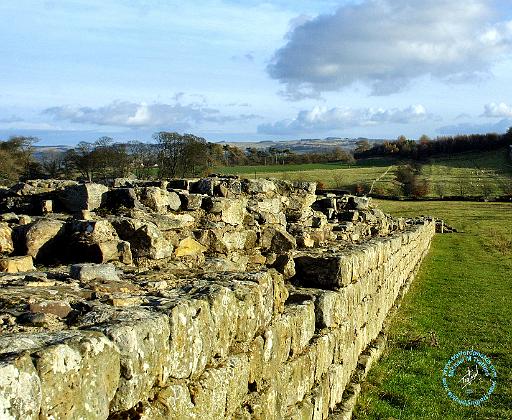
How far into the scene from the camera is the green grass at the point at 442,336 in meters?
7.80

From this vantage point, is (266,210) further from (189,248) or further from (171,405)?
(171,405)

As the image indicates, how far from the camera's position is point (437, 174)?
287 ft

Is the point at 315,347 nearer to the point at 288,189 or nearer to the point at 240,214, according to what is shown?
the point at 240,214

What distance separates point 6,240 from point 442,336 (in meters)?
9.28

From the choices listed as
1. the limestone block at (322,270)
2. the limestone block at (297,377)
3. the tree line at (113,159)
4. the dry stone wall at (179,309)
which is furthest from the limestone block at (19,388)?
the tree line at (113,159)

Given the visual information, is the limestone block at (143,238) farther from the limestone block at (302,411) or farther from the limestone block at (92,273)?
the limestone block at (302,411)

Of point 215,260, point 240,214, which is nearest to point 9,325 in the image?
point 215,260

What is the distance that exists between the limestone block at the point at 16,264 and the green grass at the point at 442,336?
478 cm

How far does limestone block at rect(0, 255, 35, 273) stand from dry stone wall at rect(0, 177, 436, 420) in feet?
0.05

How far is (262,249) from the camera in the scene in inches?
315

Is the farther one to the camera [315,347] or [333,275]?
[333,275]

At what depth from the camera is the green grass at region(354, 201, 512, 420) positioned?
7.80 metres

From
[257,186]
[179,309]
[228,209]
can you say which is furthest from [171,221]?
[257,186]

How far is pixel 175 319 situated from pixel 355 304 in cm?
543
